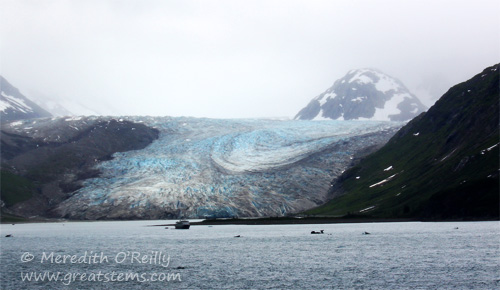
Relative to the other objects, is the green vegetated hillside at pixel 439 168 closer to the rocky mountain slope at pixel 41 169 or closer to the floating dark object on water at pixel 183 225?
the floating dark object on water at pixel 183 225

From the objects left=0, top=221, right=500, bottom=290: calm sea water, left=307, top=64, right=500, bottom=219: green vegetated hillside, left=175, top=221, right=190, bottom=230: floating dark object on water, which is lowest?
left=175, top=221, right=190, bottom=230: floating dark object on water

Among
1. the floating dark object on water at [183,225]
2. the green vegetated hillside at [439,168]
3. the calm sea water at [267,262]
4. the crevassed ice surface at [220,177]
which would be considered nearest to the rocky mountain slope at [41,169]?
the crevassed ice surface at [220,177]

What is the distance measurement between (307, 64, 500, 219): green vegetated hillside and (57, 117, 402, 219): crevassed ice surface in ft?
26.4

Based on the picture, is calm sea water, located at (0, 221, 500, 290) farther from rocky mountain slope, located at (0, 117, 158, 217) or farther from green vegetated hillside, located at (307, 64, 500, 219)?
rocky mountain slope, located at (0, 117, 158, 217)

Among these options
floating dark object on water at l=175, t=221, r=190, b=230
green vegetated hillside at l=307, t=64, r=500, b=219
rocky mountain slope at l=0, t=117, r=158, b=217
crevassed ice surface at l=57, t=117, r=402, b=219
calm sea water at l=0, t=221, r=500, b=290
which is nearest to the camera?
calm sea water at l=0, t=221, r=500, b=290

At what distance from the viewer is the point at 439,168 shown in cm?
13525

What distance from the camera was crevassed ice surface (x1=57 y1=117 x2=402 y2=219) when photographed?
511 ft

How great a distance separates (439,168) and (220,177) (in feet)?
194

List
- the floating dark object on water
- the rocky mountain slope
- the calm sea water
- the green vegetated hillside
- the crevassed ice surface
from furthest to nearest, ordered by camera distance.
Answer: the rocky mountain slope < the crevassed ice surface < the floating dark object on water < the green vegetated hillside < the calm sea water

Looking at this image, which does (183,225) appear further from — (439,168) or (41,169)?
(41,169)

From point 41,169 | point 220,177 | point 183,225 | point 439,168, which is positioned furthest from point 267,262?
point 41,169

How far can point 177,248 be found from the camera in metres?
82.4

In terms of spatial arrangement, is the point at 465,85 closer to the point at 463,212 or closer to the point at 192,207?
the point at 463,212

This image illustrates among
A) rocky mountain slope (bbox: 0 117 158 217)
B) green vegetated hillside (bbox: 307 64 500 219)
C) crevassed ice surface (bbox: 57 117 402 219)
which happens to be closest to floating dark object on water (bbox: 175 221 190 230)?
crevassed ice surface (bbox: 57 117 402 219)
